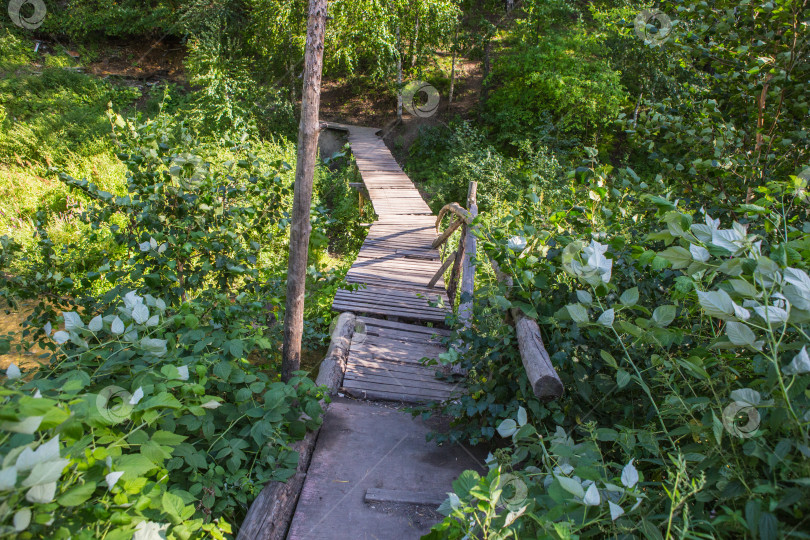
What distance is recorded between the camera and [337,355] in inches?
147

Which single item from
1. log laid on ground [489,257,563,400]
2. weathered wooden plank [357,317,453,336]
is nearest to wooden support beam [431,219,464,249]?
weathered wooden plank [357,317,453,336]

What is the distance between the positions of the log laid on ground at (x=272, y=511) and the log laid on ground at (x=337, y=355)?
810 mm

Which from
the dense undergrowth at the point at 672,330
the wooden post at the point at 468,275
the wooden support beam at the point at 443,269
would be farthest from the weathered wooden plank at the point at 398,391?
the wooden support beam at the point at 443,269

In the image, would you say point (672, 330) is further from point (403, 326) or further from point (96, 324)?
point (403, 326)

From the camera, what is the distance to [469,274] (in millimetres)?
4312

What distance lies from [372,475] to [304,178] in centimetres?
157

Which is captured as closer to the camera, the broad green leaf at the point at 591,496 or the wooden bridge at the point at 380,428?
the broad green leaf at the point at 591,496

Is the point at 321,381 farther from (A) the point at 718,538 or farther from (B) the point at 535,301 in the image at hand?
Answer: (A) the point at 718,538

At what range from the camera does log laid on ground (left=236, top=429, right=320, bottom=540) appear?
6.28 ft

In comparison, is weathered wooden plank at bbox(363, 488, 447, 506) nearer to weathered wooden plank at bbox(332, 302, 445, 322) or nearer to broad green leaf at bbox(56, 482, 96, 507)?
broad green leaf at bbox(56, 482, 96, 507)

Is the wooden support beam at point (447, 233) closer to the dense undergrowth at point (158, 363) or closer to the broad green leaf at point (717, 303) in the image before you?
the dense undergrowth at point (158, 363)

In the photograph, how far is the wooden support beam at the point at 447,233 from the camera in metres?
5.74

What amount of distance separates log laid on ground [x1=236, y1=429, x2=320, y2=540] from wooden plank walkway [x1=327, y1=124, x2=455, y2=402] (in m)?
1.26

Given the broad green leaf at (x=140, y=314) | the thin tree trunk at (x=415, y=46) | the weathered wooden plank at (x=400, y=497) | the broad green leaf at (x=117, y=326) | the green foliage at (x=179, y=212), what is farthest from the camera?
→ the thin tree trunk at (x=415, y=46)
